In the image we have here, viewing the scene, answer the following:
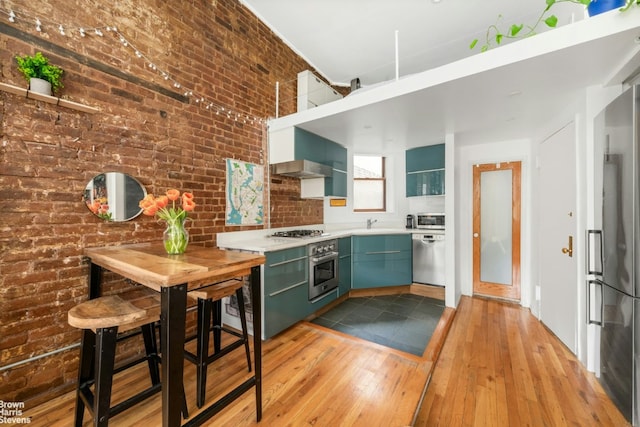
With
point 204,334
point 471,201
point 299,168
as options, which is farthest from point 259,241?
point 471,201

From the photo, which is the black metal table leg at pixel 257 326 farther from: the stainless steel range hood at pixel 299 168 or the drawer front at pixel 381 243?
the drawer front at pixel 381 243

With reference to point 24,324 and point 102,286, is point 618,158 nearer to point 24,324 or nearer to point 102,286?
point 102,286

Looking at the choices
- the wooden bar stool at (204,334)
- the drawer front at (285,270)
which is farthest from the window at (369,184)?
the wooden bar stool at (204,334)

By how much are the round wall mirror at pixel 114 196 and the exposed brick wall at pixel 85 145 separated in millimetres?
54

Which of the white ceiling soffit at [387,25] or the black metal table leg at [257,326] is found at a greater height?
the white ceiling soffit at [387,25]

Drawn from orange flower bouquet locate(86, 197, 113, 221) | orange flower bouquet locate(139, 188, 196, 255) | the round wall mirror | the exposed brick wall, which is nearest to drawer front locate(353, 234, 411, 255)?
the exposed brick wall

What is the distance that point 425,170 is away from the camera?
395 centimetres

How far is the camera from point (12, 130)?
151 cm

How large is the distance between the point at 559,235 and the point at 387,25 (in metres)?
3.08

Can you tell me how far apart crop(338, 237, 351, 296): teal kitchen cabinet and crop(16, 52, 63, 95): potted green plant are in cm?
298

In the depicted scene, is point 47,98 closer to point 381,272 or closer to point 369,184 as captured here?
point 381,272

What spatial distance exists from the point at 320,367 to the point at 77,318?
1617 mm

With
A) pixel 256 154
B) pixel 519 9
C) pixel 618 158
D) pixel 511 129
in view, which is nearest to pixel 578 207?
Result: pixel 618 158

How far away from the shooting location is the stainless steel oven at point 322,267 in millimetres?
2920
